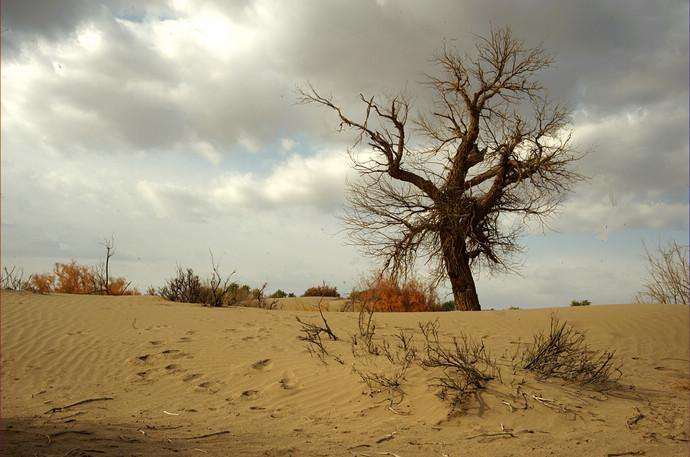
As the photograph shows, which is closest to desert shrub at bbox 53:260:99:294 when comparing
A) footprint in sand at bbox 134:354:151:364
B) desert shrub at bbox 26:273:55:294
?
desert shrub at bbox 26:273:55:294

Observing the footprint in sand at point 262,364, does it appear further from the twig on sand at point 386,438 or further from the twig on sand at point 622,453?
the twig on sand at point 622,453

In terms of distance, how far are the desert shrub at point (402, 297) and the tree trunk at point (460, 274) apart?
214 centimetres

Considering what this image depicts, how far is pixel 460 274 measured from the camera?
53.4 feet

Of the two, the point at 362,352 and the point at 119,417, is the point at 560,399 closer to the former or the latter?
the point at 362,352

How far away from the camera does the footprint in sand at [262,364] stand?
8.16m

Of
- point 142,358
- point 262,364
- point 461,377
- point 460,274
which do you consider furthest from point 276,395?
point 460,274

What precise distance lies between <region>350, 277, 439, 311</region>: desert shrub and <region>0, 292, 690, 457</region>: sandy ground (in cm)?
632

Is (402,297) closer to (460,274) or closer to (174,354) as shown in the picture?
(460,274)

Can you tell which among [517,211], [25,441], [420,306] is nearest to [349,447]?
[25,441]

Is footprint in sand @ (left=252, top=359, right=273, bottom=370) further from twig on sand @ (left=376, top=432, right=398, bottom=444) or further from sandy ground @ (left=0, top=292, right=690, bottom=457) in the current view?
twig on sand @ (left=376, top=432, right=398, bottom=444)

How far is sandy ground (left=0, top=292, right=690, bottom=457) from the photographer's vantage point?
16.7ft

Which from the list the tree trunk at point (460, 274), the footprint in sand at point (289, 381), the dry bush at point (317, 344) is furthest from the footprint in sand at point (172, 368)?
the tree trunk at point (460, 274)

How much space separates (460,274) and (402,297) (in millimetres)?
3179

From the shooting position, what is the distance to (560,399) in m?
6.64
